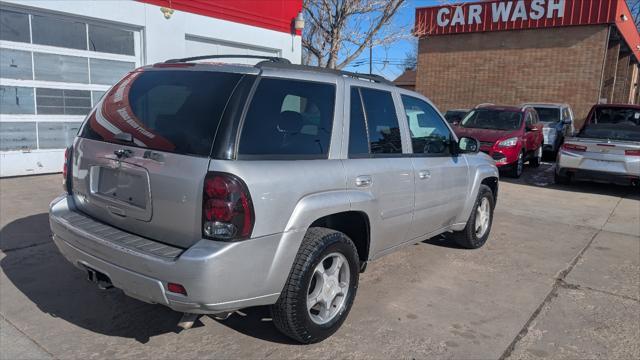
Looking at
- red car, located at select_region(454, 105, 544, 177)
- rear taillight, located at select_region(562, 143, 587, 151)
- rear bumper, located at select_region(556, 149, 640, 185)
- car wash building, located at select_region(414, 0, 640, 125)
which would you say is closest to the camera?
rear bumper, located at select_region(556, 149, 640, 185)

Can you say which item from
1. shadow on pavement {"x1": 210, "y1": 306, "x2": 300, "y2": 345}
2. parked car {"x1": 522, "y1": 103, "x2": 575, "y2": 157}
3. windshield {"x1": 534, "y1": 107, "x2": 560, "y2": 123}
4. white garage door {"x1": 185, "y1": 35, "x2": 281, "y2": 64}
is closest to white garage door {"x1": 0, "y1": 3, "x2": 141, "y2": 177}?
white garage door {"x1": 185, "y1": 35, "x2": 281, "y2": 64}

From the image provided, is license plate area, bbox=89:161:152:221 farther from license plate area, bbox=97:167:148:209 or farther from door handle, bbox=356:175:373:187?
door handle, bbox=356:175:373:187

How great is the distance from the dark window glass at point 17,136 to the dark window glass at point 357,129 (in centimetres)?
706

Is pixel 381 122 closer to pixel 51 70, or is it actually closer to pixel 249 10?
pixel 51 70

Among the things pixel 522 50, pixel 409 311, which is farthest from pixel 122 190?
pixel 522 50

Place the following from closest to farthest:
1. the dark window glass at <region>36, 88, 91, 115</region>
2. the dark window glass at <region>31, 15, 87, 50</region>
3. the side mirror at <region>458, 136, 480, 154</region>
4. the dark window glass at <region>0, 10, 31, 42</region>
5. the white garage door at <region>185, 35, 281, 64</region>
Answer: the side mirror at <region>458, 136, 480, 154</region> < the dark window glass at <region>0, 10, 31, 42</region> < the dark window glass at <region>31, 15, 87, 50</region> < the dark window glass at <region>36, 88, 91, 115</region> < the white garage door at <region>185, 35, 281, 64</region>

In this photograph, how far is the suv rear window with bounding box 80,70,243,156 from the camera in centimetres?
282

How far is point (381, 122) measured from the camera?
392cm

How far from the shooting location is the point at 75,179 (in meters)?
3.47

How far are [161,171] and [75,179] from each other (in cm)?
107

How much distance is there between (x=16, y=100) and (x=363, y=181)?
24.0 ft

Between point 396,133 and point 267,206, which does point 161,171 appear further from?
point 396,133

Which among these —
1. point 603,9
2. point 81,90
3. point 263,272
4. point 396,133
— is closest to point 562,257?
point 396,133

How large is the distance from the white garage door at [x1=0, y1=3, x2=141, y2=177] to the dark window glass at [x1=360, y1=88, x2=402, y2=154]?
274 inches
